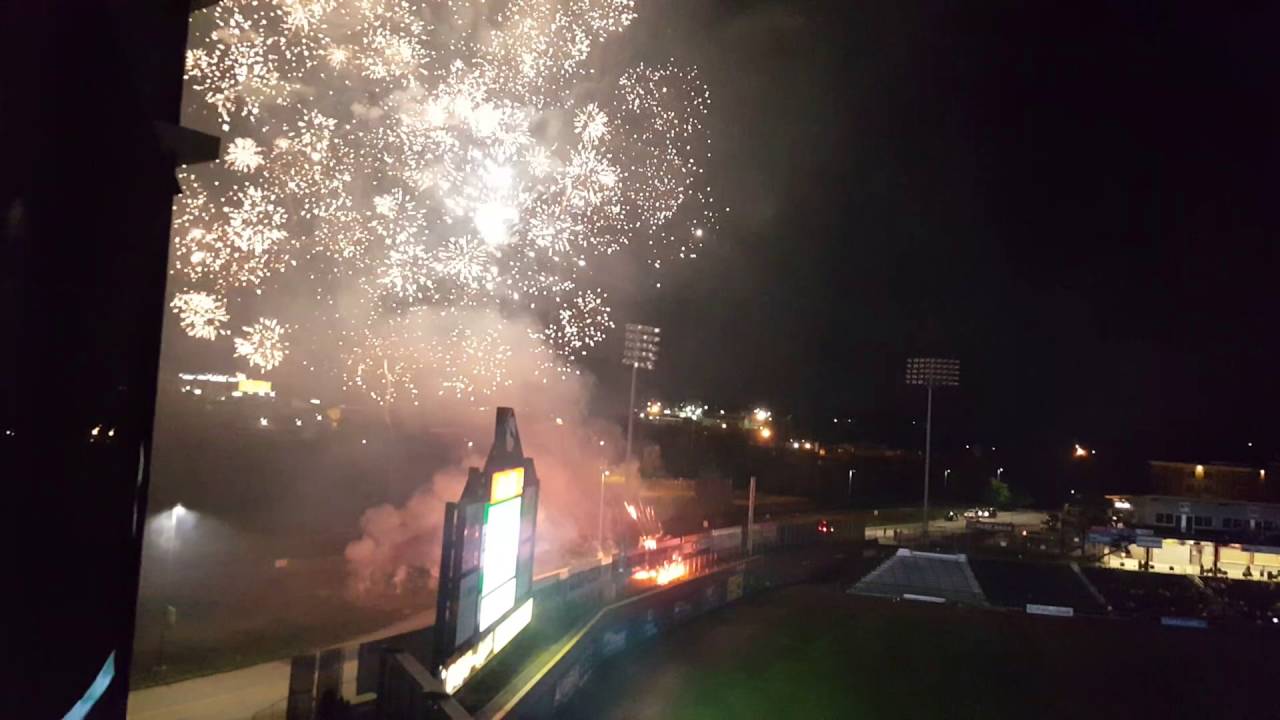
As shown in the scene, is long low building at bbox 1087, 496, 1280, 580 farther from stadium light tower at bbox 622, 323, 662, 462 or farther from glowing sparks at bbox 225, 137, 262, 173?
glowing sparks at bbox 225, 137, 262, 173

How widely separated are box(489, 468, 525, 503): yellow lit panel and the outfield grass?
8.99 feet

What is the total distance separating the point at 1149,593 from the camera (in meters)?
22.0

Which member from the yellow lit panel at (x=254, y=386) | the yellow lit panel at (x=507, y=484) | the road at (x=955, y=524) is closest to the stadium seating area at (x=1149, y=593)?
the road at (x=955, y=524)

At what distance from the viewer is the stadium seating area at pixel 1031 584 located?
826 inches

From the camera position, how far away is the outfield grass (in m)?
10.5

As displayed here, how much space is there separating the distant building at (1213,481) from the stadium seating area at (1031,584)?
70.8ft

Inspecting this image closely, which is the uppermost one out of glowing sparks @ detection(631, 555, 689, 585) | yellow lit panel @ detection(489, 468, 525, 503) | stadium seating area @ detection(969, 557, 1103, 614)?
yellow lit panel @ detection(489, 468, 525, 503)

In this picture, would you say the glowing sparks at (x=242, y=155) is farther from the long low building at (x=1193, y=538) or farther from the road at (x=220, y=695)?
the long low building at (x=1193, y=538)

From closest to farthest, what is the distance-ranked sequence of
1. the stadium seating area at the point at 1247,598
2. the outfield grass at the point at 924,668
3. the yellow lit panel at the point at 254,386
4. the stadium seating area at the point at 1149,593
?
the outfield grass at the point at 924,668 → the stadium seating area at the point at 1247,598 → the stadium seating area at the point at 1149,593 → the yellow lit panel at the point at 254,386

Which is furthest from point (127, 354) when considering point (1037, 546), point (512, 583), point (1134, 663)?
point (1037, 546)

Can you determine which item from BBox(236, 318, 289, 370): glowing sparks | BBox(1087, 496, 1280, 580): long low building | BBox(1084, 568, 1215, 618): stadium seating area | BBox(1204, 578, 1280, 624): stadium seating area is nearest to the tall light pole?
BBox(236, 318, 289, 370): glowing sparks

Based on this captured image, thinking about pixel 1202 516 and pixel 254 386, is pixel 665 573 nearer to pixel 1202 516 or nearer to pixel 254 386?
pixel 1202 516

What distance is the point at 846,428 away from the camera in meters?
70.6

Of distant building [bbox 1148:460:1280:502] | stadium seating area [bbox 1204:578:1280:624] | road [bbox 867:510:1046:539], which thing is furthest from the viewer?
distant building [bbox 1148:460:1280:502]
